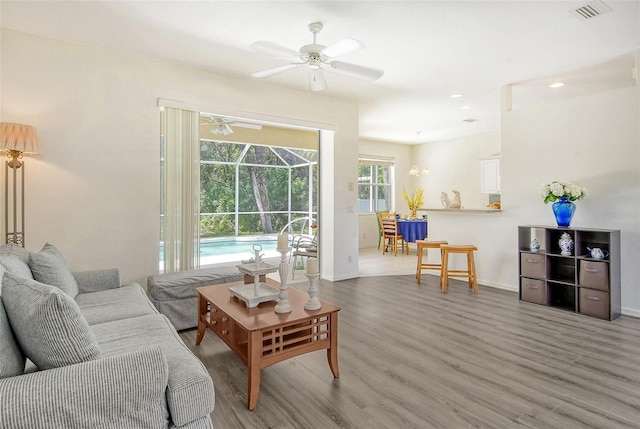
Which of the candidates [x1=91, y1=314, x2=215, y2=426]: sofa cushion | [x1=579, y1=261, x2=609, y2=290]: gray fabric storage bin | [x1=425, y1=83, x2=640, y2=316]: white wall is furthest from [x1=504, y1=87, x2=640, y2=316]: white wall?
[x1=91, y1=314, x2=215, y2=426]: sofa cushion

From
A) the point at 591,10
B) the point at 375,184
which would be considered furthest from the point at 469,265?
the point at 375,184

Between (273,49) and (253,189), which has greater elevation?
(273,49)

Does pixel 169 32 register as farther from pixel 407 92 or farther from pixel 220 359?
pixel 407 92

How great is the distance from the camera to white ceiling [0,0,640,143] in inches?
110

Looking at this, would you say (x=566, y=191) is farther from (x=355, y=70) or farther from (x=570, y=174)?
(x=355, y=70)

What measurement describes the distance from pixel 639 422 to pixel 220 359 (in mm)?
2527

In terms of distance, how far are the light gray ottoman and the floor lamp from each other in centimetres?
124

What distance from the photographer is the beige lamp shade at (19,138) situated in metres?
2.79

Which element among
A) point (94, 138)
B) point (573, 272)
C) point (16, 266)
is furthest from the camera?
point (573, 272)

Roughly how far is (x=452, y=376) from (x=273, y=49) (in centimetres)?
274

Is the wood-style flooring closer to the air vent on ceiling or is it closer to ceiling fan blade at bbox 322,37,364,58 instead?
ceiling fan blade at bbox 322,37,364,58

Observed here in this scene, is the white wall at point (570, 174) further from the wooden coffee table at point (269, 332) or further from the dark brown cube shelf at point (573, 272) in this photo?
the wooden coffee table at point (269, 332)

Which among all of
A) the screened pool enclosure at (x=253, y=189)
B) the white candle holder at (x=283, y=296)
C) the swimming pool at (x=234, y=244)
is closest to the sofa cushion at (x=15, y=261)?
the white candle holder at (x=283, y=296)

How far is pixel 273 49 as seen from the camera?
2816 mm
